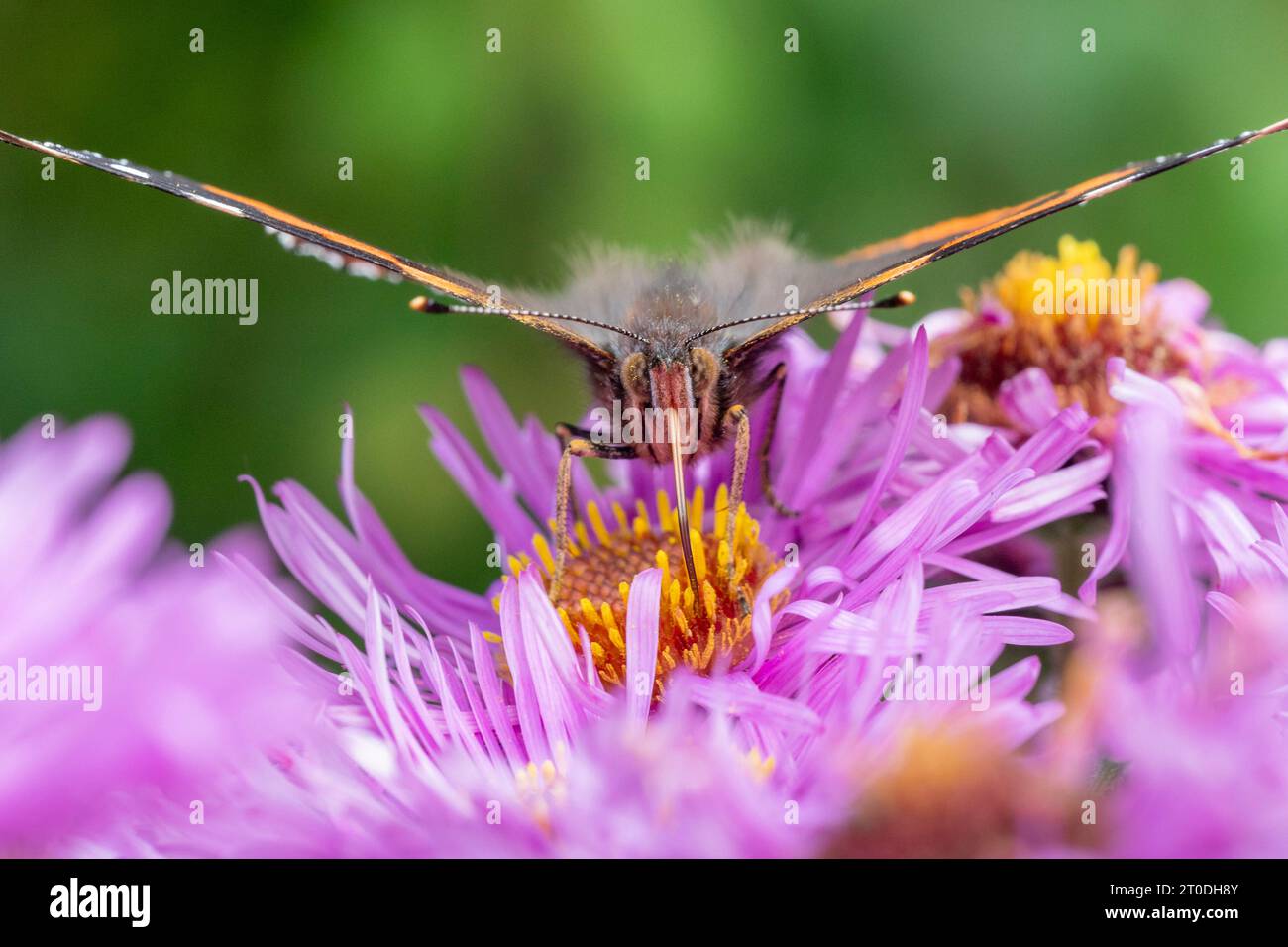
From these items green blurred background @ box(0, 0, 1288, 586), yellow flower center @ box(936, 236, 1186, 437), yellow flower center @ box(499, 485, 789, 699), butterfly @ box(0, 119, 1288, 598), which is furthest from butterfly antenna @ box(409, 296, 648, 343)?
green blurred background @ box(0, 0, 1288, 586)

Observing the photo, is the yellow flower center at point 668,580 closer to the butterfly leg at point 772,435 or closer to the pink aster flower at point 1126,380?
the butterfly leg at point 772,435

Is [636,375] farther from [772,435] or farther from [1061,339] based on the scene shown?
[1061,339]

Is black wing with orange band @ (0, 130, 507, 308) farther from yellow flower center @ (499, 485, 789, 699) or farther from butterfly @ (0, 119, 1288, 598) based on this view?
yellow flower center @ (499, 485, 789, 699)

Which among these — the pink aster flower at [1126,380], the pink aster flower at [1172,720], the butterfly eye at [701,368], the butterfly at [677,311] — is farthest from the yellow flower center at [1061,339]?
the pink aster flower at [1172,720]

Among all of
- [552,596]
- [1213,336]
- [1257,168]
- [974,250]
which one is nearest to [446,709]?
[552,596]

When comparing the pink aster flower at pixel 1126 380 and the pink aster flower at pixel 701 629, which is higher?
the pink aster flower at pixel 1126 380

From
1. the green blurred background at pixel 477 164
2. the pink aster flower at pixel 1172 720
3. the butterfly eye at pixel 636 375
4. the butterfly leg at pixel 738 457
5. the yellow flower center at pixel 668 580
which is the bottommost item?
the pink aster flower at pixel 1172 720
